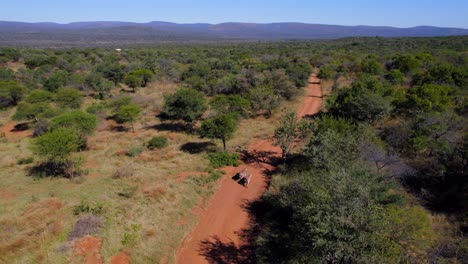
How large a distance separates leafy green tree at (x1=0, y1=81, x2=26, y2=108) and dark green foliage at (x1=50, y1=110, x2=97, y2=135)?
17.6m

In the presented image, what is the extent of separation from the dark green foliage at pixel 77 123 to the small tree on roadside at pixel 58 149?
4.36m

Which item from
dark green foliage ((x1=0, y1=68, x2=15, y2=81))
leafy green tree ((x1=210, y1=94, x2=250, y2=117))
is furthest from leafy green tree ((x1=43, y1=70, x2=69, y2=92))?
leafy green tree ((x1=210, y1=94, x2=250, y2=117))

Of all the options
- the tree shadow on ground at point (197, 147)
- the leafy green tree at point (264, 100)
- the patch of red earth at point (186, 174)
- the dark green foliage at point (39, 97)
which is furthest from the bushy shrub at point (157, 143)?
the dark green foliage at point (39, 97)

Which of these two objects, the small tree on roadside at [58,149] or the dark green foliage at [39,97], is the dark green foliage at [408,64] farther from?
the dark green foliage at [39,97]

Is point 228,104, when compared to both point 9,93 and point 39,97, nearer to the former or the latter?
point 39,97

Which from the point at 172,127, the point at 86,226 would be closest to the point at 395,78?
the point at 172,127

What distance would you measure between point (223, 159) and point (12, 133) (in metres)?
24.9

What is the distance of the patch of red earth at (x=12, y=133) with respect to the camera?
102 ft

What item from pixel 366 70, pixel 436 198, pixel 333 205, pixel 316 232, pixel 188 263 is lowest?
pixel 188 263

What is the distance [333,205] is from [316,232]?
1.22 meters

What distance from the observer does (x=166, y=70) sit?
59344 millimetres

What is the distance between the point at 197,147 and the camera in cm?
2731

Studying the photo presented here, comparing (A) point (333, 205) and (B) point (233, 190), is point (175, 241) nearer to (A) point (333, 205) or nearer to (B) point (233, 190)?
(B) point (233, 190)

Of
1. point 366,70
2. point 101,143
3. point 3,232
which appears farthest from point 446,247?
point 366,70
